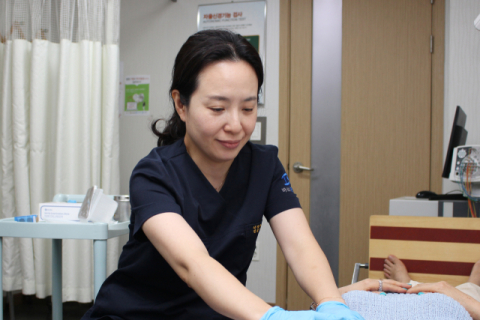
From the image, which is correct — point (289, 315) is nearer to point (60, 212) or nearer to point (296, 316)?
point (296, 316)

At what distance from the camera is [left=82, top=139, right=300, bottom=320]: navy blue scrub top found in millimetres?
790

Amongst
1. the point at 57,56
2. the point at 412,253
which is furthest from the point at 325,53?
the point at 57,56

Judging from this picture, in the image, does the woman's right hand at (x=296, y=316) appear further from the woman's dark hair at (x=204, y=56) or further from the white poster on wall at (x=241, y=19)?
the white poster on wall at (x=241, y=19)

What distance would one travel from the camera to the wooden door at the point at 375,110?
2.33m

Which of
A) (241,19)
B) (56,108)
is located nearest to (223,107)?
(56,108)

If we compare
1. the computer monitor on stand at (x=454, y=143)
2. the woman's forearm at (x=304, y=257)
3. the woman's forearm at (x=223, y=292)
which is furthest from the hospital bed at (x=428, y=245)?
the woman's forearm at (x=223, y=292)

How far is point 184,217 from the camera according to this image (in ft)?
2.75

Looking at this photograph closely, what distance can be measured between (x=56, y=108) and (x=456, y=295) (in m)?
2.11

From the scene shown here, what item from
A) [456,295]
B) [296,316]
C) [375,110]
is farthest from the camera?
[375,110]

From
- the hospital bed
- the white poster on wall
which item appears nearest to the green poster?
the white poster on wall

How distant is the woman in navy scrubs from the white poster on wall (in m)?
1.67

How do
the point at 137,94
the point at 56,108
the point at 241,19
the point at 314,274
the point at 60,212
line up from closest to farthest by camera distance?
1. the point at 314,274
2. the point at 60,212
3. the point at 56,108
4. the point at 241,19
5. the point at 137,94

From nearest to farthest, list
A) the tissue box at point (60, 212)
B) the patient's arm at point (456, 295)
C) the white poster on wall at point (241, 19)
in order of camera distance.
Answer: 1. the patient's arm at point (456, 295)
2. the tissue box at point (60, 212)
3. the white poster on wall at point (241, 19)

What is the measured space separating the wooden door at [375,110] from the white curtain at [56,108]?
112 cm
